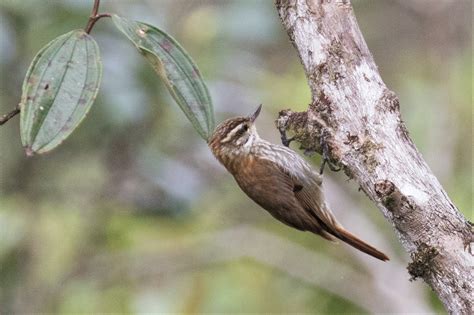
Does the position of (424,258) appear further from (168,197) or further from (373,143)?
(168,197)

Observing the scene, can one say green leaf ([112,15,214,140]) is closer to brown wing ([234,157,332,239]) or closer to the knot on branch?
the knot on branch

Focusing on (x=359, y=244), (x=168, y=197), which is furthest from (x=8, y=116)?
(x=168, y=197)

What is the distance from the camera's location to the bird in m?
4.13

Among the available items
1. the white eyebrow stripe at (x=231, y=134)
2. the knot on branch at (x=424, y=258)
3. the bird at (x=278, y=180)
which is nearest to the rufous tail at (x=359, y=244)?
the bird at (x=278, y=180)

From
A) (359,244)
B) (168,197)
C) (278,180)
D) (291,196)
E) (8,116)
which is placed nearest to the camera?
(8,116)

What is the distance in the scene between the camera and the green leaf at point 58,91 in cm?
256

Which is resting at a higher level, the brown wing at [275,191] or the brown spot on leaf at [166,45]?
the brown spot on leaf at [166,45]

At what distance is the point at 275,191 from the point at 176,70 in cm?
155

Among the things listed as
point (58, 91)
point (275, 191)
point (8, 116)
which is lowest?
point (275, 191)

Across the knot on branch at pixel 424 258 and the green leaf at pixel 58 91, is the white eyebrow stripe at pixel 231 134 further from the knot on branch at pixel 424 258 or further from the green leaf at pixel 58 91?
the knot on branch at pixel 424 258

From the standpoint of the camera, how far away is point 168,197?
5016 millimetres

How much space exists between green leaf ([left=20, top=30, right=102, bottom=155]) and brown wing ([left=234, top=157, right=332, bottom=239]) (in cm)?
159

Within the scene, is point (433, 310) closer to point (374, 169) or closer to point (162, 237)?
point (162, 237)

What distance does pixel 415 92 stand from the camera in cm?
558
